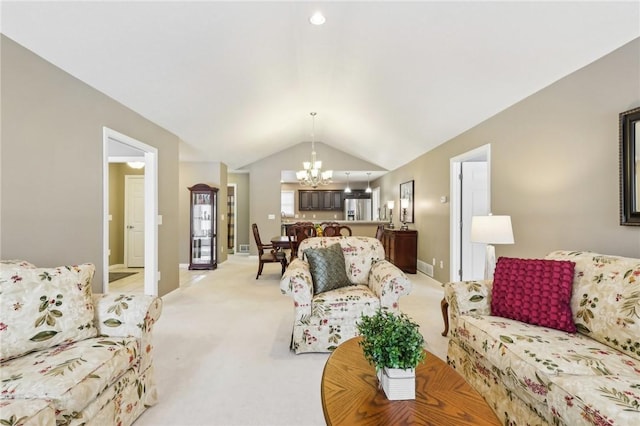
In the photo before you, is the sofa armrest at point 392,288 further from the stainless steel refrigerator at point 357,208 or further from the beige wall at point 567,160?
the stainless steel refrigerator at point 357,208

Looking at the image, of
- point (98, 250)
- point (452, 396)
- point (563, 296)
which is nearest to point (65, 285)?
point (98, 250)

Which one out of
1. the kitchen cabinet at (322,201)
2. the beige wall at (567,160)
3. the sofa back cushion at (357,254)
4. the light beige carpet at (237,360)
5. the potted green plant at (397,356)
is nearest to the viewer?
the potted green plant at (397,356)

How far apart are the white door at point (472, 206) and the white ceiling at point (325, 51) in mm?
685

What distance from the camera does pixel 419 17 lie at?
7.87 feet

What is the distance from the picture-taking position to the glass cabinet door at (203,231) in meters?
6.51

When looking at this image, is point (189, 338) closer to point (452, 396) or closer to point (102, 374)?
point (102, 374)

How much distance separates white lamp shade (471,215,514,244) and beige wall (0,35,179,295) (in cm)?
354

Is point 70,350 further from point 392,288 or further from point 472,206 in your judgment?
point 472,206

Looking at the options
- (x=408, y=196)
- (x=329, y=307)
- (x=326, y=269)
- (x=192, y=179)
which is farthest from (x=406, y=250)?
(x=192, y=179)

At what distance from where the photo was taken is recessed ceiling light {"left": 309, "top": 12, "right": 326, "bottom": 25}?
2.67 metres

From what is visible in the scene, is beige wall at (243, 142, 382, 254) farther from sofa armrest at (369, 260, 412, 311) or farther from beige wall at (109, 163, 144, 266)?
sofa armrest at (369, 260, 412, 311)

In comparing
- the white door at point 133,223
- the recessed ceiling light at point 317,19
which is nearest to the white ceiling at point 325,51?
the recessed ceiling light at point 317,19

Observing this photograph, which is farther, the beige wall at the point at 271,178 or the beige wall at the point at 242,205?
the beige wall at the point at 242,205

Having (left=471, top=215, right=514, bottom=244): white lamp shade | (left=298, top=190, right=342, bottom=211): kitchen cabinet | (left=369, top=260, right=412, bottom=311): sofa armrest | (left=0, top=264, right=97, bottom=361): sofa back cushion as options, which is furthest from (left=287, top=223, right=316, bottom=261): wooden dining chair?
(left=298, top=190, right=342, bottom=211): kitchen cabinet
